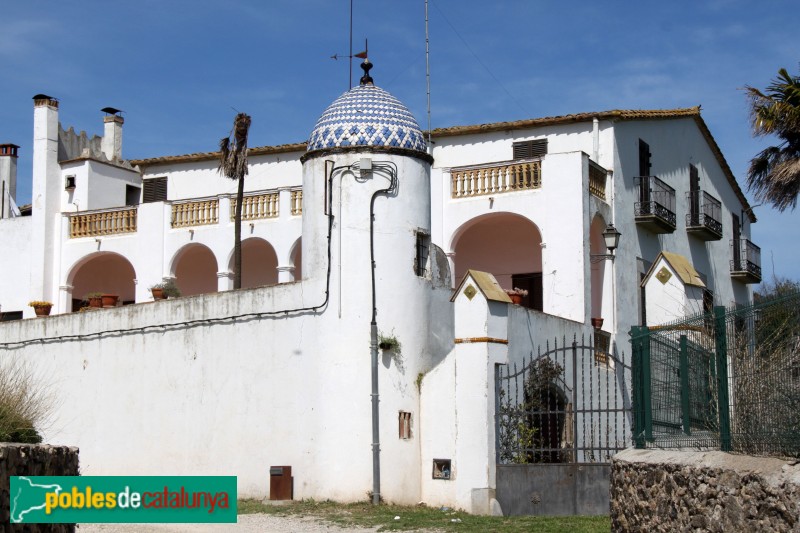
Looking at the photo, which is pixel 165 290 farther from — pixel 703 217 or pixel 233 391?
pixel 703 217

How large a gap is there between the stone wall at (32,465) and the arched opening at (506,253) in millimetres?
16524

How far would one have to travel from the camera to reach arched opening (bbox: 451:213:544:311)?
29.4 meters

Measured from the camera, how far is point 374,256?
20.4 metres

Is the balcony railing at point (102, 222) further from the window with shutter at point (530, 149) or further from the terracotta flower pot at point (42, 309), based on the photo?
the window with shutter at point (530, 149)

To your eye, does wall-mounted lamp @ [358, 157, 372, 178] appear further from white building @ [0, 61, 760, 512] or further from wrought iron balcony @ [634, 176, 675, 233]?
wrought iron balcony @ [634, 176, 675, 233]

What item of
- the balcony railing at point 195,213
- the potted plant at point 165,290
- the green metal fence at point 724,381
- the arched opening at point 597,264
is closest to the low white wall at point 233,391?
the potted plant at point 165,290

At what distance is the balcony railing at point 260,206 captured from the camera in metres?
30.5

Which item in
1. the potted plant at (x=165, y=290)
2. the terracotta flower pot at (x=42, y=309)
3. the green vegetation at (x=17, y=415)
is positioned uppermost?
the potted plant at (x=165, y=290)

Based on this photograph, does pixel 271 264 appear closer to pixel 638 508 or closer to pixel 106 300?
pixel 106 300

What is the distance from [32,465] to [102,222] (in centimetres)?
2084

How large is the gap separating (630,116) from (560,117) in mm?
1759

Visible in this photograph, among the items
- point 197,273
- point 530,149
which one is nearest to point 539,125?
point 530,149

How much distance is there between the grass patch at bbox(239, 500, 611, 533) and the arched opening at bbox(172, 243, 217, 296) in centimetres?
1484

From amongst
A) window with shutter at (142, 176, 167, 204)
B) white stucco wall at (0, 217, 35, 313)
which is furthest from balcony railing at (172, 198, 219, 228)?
white stucco wall at (0, 217, 35, 313)
